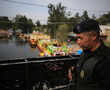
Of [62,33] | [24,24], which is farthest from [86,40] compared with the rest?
[62,33]

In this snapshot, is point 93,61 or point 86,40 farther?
point 86,40

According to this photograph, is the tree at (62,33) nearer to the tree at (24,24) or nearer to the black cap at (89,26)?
the tree at (24,24)

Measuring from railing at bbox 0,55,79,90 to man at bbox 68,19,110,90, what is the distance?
65cm

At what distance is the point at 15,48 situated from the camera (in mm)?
7266

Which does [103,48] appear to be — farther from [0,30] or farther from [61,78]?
[0,30]

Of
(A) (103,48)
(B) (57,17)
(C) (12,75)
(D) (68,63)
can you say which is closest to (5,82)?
(C) (12,75)

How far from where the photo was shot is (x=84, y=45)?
713 millimetres

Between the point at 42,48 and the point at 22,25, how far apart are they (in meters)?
2.79

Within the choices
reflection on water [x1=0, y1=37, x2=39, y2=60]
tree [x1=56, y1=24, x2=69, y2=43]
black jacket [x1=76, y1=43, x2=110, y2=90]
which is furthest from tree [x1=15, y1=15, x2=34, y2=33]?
black jacket [x1=76, y1=43, x2=110, y2=90]

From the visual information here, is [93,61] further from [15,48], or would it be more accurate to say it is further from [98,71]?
[15,48]

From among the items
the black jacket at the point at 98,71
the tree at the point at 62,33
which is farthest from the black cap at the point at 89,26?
the tree at the point at 62,33

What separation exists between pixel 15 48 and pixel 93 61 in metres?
7.44

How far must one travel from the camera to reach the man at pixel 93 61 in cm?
54

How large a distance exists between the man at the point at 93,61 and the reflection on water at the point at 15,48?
629 cm
